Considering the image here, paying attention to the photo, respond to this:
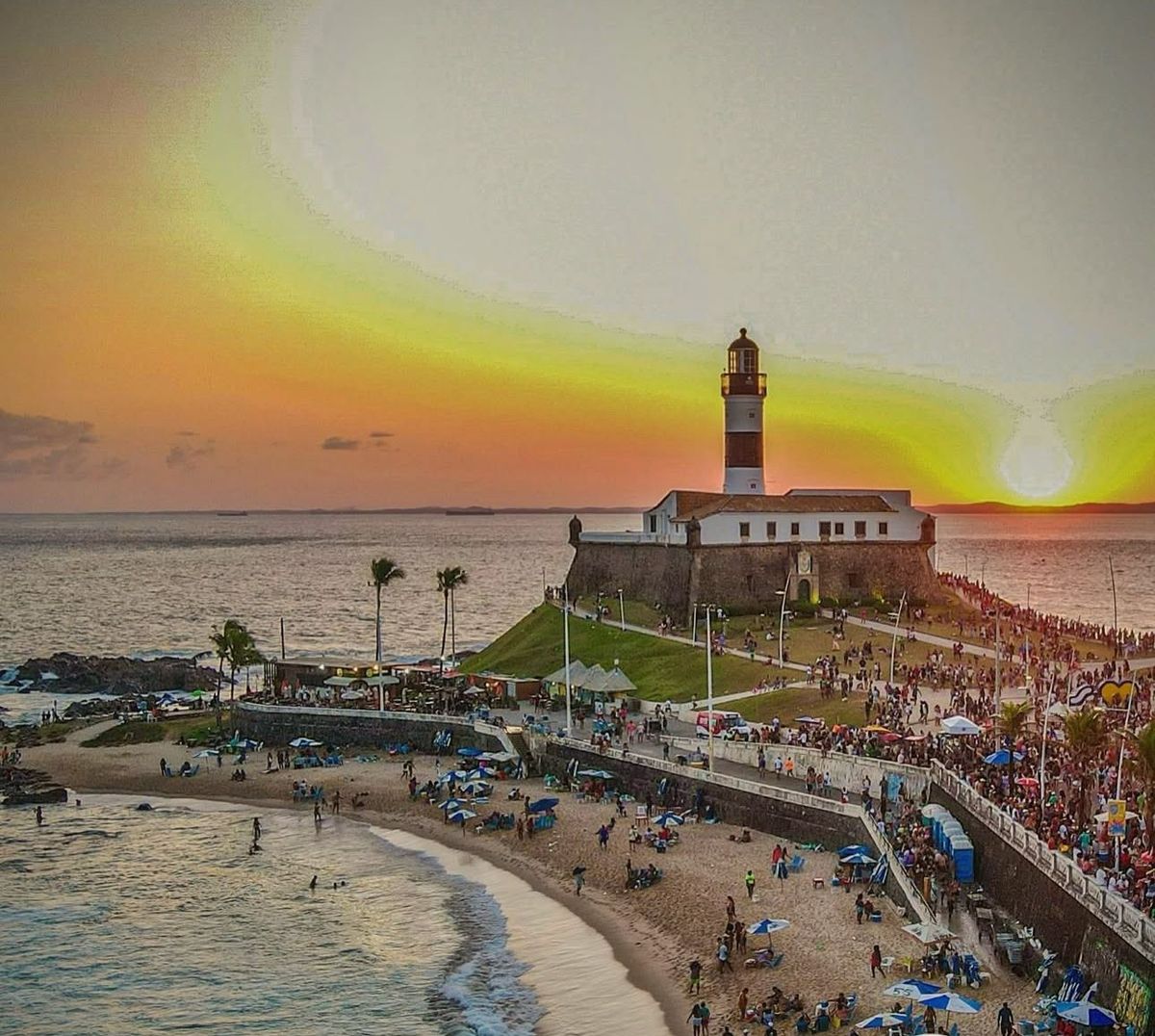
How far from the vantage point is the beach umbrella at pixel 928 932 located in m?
27.6

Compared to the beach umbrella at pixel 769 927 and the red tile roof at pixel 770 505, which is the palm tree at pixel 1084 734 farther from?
the red tile roof at pixel 770 505

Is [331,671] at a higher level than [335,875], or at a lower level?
higher

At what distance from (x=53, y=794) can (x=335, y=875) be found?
1845cm

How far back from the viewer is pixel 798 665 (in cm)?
5519

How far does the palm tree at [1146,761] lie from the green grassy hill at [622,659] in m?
25.4

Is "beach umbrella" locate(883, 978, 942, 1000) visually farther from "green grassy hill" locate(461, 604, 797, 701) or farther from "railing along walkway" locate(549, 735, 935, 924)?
"green grassy hill" locate(461, 604, 797, 701)

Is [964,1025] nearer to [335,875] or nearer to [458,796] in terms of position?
[335,875]

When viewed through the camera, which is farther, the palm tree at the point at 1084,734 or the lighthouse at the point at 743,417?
the lighthouse at the point at 743,417

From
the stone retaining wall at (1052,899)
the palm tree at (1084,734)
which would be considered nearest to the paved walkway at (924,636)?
the palm tree at (1084,734)

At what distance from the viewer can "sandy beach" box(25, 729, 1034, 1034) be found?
2844 centimetres

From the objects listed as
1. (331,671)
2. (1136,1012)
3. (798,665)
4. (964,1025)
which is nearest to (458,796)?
(798,665)

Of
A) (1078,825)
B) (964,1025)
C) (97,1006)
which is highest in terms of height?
(1078,825)

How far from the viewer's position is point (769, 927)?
29.7 meters

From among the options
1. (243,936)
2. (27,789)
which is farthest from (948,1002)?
(27,789)
